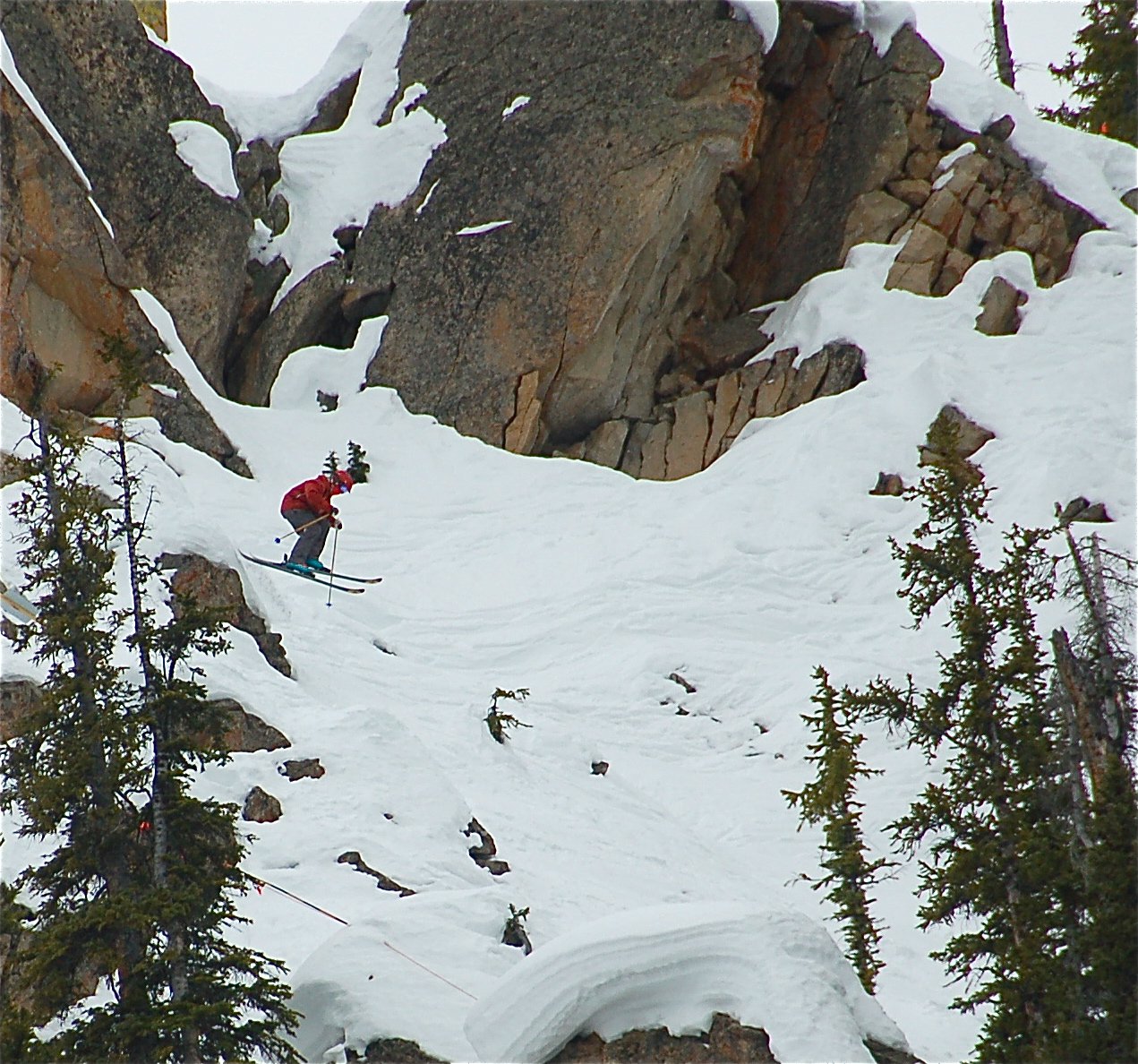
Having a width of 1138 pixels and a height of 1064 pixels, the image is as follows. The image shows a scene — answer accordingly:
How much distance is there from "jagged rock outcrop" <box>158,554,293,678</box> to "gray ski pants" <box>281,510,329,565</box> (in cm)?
501

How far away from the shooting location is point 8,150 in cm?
2270

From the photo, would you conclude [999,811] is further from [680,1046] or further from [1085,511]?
[1085,511]

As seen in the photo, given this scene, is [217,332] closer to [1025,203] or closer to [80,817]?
[1025,203]

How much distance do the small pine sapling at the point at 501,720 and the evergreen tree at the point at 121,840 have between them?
21.9 ft

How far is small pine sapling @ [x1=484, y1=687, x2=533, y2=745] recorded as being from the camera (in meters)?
15.2

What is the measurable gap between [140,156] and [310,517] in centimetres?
1154

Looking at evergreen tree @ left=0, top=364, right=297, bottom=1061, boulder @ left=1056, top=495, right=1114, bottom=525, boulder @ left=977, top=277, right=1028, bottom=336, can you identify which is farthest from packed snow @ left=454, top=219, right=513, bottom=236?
evergreen tree @ left=0, top=364, right=297, bottom=1061

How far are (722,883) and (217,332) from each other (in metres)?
18.4

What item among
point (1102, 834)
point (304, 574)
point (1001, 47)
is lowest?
point (1102, 834)

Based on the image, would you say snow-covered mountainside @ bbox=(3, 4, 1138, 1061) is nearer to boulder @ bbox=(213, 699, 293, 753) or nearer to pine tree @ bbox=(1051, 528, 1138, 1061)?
boulder @ bbox=(213, 699, 293, 753)

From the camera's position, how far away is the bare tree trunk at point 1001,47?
39750 mm

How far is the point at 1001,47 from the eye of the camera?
40.1 metres

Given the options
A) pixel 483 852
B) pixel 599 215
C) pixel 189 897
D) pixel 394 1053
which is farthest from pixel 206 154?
pixel 394 1053

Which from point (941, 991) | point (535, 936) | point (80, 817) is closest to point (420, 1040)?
point (80, 817)
